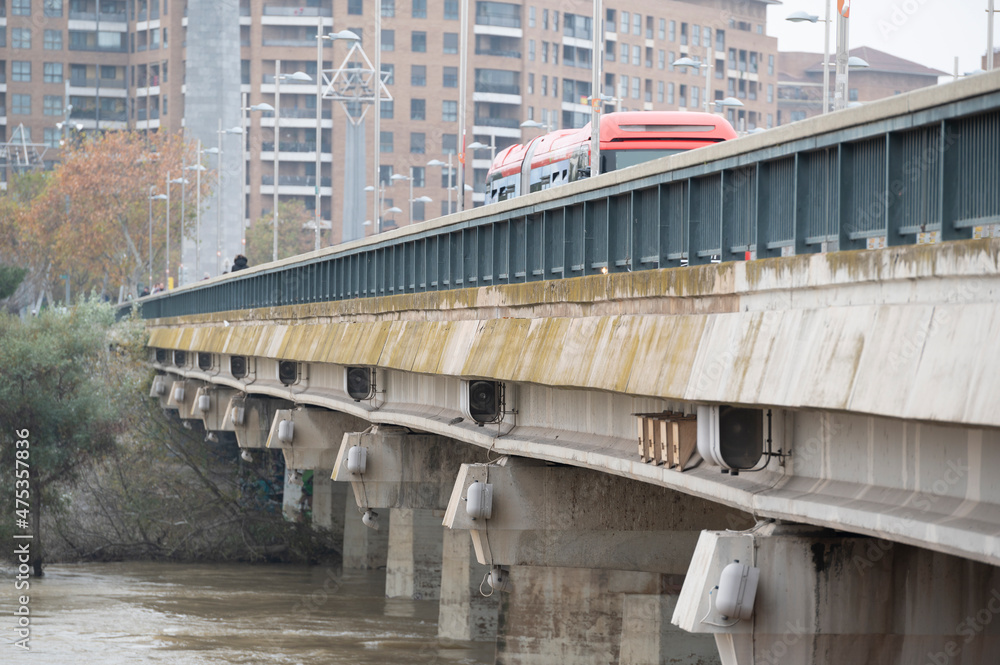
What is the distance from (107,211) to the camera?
97750mm

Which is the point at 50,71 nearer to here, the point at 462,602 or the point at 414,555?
the point at 414,555

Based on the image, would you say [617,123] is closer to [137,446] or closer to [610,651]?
[610,651]

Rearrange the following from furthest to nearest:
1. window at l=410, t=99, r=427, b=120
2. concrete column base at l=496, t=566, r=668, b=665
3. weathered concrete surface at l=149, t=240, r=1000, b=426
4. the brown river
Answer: window at l=410, t=99, r=427, b=120
the brown river
concrete column base at l=496, t=566, r=668, b=665
weathered concrete surface at l=149, t=240, r=1000, b=426

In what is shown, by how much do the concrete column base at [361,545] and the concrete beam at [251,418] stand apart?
607cm

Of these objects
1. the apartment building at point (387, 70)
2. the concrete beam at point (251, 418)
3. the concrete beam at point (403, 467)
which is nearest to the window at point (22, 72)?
the apartment building at point (387, 70)

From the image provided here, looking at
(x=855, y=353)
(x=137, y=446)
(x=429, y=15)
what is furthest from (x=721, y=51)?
(x=855, y=353)

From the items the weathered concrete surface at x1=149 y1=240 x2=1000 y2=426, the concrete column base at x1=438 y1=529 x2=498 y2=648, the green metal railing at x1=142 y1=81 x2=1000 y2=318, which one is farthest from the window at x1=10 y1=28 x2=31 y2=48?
the weathered concrete surface at x1=149 y1=240 x2=1000 y2=426

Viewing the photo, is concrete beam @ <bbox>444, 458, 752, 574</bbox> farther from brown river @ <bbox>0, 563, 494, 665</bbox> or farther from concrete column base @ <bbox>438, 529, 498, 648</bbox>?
concrete column base @ <bbox>438, 529, 498, 648</bbox>

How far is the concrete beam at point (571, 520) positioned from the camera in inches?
625

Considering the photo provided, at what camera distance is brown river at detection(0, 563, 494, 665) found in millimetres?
30016

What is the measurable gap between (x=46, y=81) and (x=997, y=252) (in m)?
144

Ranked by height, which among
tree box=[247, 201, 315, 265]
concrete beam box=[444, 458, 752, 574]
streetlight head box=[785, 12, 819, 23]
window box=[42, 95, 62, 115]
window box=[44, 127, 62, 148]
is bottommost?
concrete beam box=[444, 458, 752, 574]

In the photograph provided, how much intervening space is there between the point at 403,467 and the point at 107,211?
78.6 metres

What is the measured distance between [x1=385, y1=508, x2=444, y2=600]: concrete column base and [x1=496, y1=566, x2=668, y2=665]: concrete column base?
1263cm
